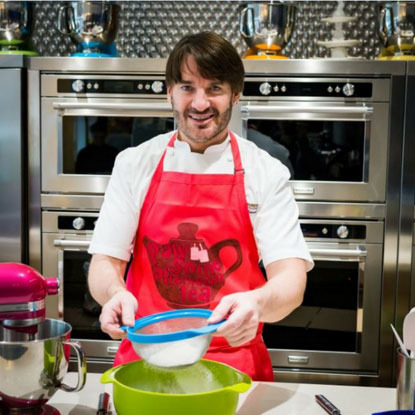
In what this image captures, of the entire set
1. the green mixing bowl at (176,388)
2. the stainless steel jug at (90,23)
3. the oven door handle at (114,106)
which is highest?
the stainless steel jug at (90,23)

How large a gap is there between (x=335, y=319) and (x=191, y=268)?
3.76ft

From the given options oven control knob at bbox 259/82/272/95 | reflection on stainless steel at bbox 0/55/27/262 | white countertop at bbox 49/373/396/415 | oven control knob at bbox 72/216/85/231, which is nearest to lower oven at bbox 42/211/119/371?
oven control knob at bbox 72/216/85/231

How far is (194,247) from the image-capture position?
1.63 m

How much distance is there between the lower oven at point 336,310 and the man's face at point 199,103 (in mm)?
1067

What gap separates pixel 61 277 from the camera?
262cm

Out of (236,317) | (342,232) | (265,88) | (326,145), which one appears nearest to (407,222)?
(342,232)

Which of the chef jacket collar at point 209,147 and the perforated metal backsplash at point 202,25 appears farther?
the perforated metal backsplash at point 202,25

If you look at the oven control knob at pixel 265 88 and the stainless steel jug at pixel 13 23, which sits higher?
the stainless steel jug at pixel 13 23

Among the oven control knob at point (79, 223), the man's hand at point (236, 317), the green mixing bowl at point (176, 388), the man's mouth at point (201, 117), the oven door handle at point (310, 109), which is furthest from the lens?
the oven control knob at point (79, 223)

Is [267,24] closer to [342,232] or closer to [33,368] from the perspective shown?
[342,232]

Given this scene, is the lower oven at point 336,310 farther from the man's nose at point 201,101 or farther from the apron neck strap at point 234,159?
the man's nose at point 201,101

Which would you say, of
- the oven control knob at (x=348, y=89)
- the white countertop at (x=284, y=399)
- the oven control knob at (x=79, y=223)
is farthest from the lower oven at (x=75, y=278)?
the white countertop at (x=284, y=399)

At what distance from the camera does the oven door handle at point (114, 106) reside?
100 inches

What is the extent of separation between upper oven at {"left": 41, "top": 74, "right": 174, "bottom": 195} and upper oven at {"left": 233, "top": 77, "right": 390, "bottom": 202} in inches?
13.8
